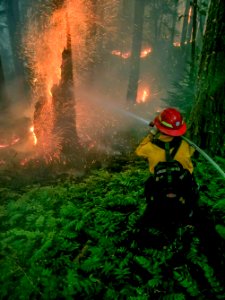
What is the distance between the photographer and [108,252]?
416 cm

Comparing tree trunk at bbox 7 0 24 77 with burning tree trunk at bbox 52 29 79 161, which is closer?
burning tree trunk at bbox 52 29 79 161

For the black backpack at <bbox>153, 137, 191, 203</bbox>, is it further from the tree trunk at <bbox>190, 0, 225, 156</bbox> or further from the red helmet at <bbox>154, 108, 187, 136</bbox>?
the tree trunk at <bbox>190, 0, 225, 156</bbox>

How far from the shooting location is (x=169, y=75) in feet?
91.0

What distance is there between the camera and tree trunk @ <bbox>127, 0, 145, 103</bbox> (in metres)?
18.2

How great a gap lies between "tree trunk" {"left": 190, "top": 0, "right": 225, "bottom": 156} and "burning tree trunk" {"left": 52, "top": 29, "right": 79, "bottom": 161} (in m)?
7.17

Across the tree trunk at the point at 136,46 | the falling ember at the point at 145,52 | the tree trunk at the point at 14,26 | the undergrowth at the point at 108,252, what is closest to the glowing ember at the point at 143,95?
the tree trunk at the point at 136,46

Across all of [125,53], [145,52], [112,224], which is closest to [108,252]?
[112,224]

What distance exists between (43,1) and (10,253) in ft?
110

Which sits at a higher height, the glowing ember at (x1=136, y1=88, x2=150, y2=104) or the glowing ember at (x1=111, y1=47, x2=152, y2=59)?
the glowing ember at (x1=111, y1=47, x2=152, y2=59)

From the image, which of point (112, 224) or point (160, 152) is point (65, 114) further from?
point (160, 152)

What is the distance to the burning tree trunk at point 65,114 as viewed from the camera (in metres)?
12.5

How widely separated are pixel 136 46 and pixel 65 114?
878cm

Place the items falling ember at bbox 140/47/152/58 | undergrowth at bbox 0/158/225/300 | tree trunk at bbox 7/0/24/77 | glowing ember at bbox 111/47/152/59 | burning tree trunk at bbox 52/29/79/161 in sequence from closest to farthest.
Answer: undergrowth at bbox 0/158/225/300 < burning tree trunk at bbox 52/29/79/161 < tree trunk at bbox 7/0/24/77 < glowing ember at bbox 111/47/152/59 < falling ember at bbox 140/47/152/58

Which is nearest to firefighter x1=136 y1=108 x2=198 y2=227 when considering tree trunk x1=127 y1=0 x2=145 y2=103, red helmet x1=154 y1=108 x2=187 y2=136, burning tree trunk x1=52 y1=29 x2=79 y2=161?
red helmet x1=154 y1=108 x2=187 y2=136
